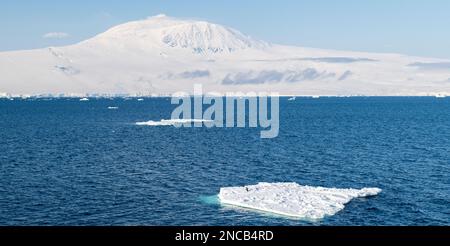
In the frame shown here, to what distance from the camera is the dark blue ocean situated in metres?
49.0

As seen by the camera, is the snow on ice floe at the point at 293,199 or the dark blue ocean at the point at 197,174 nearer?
the snow on ice floe at the point at 293,199

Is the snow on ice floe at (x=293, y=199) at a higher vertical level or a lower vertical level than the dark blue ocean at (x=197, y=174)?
higher

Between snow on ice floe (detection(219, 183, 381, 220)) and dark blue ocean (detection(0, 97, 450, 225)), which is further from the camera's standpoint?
dark blue ocean (detection(0, 97, 450, 225))

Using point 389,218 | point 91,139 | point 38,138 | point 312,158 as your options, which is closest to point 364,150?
point 312,158

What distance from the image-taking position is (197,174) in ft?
246

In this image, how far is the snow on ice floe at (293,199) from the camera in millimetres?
48750

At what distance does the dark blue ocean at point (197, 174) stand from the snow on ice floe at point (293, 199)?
1.29 meters

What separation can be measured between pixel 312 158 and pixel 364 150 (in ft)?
64.6

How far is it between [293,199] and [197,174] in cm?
2522

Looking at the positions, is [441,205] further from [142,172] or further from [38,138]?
[38,138]

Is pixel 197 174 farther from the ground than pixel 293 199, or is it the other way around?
pixel 293 199

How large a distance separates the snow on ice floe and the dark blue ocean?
1286 mm

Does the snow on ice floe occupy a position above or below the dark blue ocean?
above

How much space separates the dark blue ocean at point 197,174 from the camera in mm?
49000
